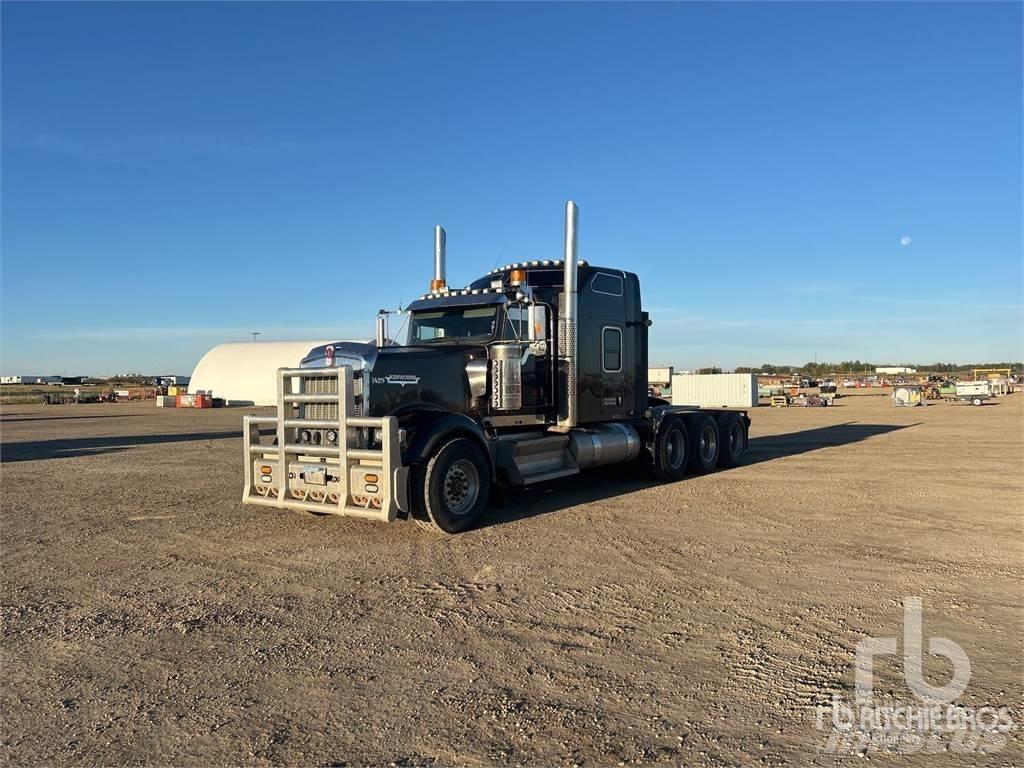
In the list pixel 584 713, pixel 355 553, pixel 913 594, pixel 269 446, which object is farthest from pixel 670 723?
pixel 269 446

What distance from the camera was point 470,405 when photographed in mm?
9070

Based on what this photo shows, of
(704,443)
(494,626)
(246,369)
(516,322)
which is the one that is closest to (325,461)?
(516,322)

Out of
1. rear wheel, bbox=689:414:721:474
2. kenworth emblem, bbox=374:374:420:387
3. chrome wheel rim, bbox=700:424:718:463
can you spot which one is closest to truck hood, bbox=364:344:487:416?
kenworth emblem, bbox=374:374:420:387

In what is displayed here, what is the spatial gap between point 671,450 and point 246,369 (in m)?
51.6

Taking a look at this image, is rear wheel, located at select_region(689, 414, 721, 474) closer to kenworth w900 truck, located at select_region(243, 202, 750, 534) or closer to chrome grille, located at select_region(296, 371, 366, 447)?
kenworth w900 truck, located at select_region(243, 202, 750, 534)

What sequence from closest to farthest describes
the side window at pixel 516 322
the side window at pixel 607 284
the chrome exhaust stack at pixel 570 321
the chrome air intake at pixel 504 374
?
the chrome air intake at pixel 504 374 → the side window at pixel 516 322 → the chrome exhaust stack at pixel 570 321 → the side window at pixel 607 284

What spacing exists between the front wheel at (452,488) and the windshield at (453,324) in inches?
69.2

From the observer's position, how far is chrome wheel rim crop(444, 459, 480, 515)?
8133mm

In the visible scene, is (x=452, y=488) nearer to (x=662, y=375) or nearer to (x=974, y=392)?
(x=662, y=375)

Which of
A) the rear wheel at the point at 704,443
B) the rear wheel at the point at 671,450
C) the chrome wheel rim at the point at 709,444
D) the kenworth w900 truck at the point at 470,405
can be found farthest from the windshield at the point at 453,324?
the chrome wheel rim at the point at 709,444

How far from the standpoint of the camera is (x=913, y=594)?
5.64 metres

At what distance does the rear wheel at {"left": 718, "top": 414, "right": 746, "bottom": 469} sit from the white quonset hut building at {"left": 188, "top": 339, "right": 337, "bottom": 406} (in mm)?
45355

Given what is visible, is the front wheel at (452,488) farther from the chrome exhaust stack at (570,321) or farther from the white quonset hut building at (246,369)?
the white quonset hut building at (246,369)

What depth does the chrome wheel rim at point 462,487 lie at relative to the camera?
26.7 ft
